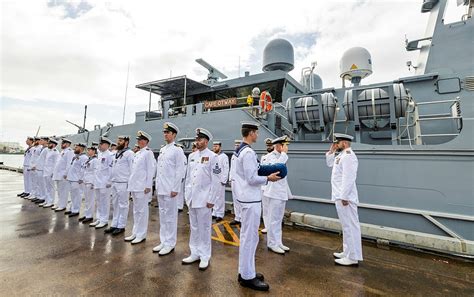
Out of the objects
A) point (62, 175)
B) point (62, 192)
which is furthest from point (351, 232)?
point (62, 192)

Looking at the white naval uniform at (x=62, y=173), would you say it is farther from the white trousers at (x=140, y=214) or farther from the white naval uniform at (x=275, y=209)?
the white naval uniform at (x=275, y=209)

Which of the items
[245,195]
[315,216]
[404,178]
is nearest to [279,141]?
[245,195]

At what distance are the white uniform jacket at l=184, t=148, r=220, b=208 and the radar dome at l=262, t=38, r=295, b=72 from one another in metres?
7.29

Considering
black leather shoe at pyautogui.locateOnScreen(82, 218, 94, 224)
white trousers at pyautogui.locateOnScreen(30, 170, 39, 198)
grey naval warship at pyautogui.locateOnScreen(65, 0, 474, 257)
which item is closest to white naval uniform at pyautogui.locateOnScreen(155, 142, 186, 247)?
black leather shoe at pyautogui.locateOnScreen(82, 218, 94, 224)

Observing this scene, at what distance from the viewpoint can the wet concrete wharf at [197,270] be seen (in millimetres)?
2561

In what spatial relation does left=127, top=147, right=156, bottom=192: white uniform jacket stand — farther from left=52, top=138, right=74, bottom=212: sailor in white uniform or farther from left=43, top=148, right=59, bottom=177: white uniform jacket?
left=43, top=148, right=59, bottom=177: white uniform jacket

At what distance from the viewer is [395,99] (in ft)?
15.0

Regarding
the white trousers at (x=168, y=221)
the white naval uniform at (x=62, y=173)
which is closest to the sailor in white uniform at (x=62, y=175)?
the white naval uniform at (x=62, y=173)

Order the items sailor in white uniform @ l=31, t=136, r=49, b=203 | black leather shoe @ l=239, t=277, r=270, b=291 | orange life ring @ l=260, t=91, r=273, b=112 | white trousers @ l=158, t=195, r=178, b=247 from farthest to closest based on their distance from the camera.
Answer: sailor in white uniform @ l=31, t=136, r=49, b=203 < orange life ring @ l=260, t=91, r=273, b=112 < white trousers @ l=158, t=195, r=178, b=247 < black leather shoe @ l=239, t=277, r=270, b=291

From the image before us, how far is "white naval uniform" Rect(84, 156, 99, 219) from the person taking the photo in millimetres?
5453

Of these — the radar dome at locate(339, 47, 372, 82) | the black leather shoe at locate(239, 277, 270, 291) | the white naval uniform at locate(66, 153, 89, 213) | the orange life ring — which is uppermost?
the radar dome at locate(339, 47, 372, 82)

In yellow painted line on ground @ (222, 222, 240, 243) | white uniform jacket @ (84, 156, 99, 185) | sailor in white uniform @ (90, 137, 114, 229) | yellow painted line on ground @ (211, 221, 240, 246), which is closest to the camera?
yellow painted line on ground @ (211, 221, 240, 246)

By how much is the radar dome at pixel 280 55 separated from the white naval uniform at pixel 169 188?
7.10 metres

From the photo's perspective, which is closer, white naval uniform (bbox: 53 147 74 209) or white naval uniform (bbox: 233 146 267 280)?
white naval uniform (bbox: 233 146 267 280)
